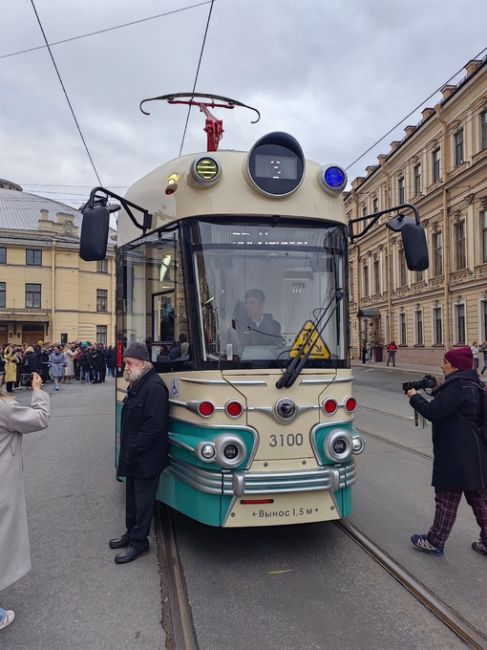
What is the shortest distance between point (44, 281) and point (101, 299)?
5.35m

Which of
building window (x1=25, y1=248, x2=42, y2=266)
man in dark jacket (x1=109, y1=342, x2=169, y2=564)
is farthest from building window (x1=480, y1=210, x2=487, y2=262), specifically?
building window (x1=25, y1=248, x2=42, y2=266)

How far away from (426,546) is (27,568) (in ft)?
9.65

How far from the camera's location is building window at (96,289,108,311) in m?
48.7

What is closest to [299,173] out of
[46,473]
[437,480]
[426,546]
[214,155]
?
[214,155]

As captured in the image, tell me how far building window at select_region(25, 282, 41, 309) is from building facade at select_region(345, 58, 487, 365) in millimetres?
26848

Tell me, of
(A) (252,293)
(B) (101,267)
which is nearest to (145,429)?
(A) (252,293)

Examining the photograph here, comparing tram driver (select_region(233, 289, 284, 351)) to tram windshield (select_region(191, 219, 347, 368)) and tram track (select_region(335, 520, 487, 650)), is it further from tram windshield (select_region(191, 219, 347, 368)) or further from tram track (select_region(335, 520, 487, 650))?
tram track (select_region(335, 520, 487, 650))

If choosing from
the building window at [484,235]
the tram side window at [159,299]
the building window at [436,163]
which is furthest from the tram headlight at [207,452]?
the building window at [436,163]

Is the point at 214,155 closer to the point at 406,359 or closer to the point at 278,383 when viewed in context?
the point at 278,383

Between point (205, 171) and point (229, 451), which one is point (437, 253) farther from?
point (229, 451)

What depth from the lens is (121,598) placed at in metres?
3.55

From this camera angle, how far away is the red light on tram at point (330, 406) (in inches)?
164

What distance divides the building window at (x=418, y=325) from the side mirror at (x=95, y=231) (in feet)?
104

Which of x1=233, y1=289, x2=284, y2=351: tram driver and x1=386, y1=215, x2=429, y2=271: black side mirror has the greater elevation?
x1=386, y1=215, x2=429, y2=271: black side mirror
